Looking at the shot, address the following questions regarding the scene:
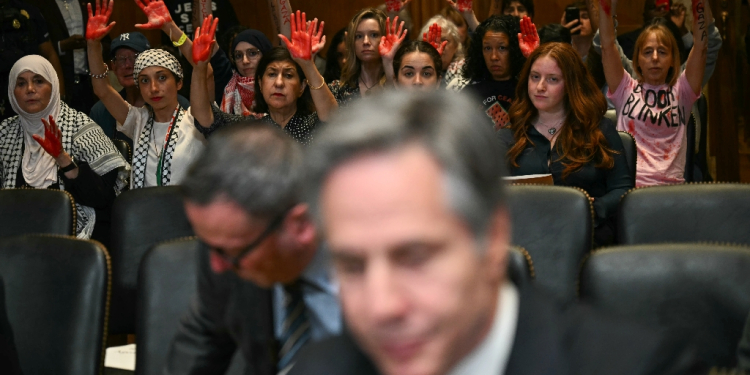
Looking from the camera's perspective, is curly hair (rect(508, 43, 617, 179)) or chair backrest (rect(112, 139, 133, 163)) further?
chair backrest (rect(112, 139, 133, 163))

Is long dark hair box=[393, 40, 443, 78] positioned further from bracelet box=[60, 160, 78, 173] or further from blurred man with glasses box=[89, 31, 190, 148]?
blurred man with glasses box=[89, 31, 190, 148]

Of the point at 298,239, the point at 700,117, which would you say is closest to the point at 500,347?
the point at 298,239

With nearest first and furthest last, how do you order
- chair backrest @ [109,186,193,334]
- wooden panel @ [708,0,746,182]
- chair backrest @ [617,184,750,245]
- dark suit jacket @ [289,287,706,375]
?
dark suit jacket @ [289,287,706,375] → chair backrest @ [617,184,750,245] → chair backrest @ [109,186,193,334] → wooden panel @ [708,0,746,182]

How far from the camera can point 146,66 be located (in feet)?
10.9

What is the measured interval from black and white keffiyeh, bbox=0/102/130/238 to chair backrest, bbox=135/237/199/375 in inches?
57.2

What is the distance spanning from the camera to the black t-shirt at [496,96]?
341 centimetres

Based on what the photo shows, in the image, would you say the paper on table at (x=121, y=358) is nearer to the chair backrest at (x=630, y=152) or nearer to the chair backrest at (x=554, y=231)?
the chair backrest at (x=554, y=231)

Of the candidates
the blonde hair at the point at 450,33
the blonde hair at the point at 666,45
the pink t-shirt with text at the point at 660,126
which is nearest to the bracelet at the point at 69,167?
the blonde hair at the point at 450,33

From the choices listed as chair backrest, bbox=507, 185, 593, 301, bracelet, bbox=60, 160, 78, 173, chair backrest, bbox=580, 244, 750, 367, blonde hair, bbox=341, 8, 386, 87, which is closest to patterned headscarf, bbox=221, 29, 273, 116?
→ blonde hair, bbox=341, 8, 386, 87

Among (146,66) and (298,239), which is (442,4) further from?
(298,239)

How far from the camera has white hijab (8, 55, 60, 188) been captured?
10.8 feet

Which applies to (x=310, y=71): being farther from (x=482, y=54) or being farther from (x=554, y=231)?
(x=554, y=231)

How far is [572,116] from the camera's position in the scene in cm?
283

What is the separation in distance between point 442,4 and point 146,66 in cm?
247
